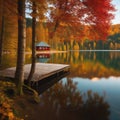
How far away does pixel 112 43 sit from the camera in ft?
541

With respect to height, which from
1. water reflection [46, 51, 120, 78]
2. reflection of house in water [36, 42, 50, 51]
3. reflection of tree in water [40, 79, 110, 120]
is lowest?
reflection of tree in water [40, 79, 110, 120]

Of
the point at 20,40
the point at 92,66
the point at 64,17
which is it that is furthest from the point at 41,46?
the point at 20,40

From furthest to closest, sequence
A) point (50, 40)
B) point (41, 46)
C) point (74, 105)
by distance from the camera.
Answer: point (41, 46) < point (50, 40) < point (74, 105)

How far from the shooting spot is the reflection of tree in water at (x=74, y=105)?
8.07 metres

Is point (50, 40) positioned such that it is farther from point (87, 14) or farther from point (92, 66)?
point (87, 14)

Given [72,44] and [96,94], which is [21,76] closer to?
[96,94]

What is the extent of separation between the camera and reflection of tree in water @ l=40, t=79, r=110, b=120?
318 inches

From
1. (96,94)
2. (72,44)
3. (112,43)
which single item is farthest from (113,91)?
(112,43)

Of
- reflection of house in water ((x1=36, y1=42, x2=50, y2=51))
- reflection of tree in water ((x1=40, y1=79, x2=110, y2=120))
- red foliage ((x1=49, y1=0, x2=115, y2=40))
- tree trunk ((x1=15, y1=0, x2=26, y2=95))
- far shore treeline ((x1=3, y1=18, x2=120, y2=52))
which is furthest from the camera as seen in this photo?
reflection of house in water ((x1=36, y1=42, x2=50, y2=51))

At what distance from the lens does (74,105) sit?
951 centimetres

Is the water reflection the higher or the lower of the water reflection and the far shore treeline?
the lower

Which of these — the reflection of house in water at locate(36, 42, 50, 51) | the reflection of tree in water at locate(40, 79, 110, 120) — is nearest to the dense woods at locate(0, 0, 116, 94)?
the reflection of tree in water at locate(40, 79, 110, 120)

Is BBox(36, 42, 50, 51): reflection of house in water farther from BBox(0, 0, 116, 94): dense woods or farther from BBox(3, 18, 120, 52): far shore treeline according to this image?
BBox(0, 0, 116, 94): dense woods

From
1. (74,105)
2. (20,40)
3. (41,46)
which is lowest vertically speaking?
(74,105)
